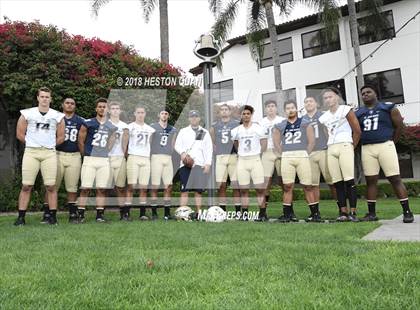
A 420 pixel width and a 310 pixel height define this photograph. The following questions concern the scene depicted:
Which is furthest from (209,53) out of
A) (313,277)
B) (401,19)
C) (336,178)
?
(401,19)

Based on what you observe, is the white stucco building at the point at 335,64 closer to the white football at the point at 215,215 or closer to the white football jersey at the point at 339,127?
the white football jersey at the point at 339,127

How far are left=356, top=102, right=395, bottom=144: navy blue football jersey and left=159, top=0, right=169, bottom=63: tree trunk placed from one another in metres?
10.7

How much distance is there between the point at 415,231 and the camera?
477 cm

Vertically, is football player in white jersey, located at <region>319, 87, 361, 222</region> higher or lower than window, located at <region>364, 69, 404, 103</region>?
lower

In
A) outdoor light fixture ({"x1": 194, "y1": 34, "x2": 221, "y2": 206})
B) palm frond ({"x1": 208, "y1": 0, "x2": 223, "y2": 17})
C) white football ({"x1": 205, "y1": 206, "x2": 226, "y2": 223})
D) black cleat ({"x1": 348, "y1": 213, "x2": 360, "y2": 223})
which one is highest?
palm frond ({"x1": 208, "y1": 0, "x2": 223, "y2": 17})

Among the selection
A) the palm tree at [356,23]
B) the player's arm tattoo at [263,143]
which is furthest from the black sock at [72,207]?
the palm tree at [356,23]

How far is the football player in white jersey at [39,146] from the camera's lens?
20.7 feet

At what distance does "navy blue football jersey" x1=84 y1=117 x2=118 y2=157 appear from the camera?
272 inches

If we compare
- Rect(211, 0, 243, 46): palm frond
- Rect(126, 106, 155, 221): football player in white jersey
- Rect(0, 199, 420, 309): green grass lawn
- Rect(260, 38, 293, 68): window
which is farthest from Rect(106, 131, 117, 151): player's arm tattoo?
Rect(260, 38, 293, 68): window

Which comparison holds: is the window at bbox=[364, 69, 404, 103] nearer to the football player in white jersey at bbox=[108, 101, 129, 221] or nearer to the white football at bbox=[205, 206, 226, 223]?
the white football at bbox=[205, 206, 226, 223]

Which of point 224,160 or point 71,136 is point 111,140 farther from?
point 224,160

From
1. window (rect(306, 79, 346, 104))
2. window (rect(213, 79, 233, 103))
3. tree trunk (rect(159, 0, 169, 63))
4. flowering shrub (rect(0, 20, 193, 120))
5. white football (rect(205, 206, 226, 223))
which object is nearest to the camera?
white football (rect(205, 206, 226, 223))

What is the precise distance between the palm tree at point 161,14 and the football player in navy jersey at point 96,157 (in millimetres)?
9031

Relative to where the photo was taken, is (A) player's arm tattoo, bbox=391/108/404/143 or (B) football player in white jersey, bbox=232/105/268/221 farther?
(B) football player in white jersey, bbox=232/105/268/221
